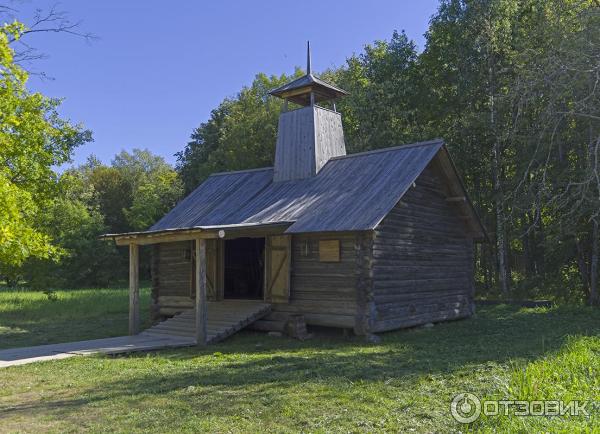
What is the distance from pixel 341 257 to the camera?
15.4 meters

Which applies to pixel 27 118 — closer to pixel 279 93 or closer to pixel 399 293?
pixel 279 93

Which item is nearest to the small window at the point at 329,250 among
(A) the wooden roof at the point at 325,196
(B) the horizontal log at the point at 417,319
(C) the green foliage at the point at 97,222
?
(A) the wooden roof at the point at 325,196

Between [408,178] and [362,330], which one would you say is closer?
[362,330]

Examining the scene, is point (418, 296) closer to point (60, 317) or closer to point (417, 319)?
point (417, 319)

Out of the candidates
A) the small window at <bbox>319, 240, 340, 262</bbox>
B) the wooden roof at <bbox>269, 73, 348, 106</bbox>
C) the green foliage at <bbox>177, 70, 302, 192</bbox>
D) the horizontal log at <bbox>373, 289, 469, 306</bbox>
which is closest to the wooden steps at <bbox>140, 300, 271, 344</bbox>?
the small window at <bbox>319, 240, 340, 262</bbox>

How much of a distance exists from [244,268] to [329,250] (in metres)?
8.53

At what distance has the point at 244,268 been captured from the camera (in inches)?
922

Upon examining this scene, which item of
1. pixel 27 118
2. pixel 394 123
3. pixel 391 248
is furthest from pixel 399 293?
pixel 394 123

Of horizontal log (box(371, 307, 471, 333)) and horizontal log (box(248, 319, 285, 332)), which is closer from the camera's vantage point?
horizontal log (box(371, 307, 471, 333))

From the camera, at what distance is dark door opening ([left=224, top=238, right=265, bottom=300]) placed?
22609 millimetres

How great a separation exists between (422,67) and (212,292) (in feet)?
66.8

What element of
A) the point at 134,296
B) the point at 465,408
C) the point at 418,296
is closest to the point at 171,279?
the point at 134,296

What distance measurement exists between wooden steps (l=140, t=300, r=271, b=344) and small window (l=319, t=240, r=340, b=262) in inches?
89.7

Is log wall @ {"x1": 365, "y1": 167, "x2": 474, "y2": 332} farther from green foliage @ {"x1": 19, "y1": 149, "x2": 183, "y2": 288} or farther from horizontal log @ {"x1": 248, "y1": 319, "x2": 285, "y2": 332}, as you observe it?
green foliage @ {"x1": 19, "y1": 149, "x2": 183, "y2": 288}
